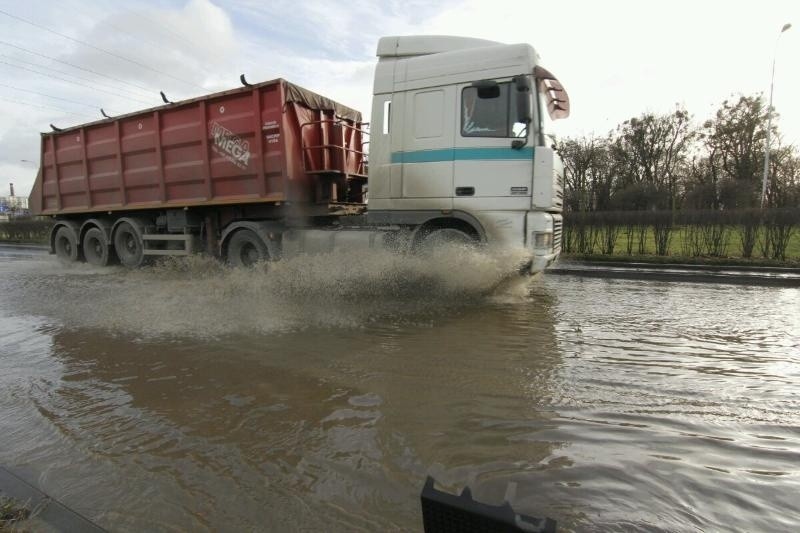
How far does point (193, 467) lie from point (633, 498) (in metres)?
2.21

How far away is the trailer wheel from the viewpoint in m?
11.0

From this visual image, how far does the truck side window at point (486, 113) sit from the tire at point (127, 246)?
7763mm

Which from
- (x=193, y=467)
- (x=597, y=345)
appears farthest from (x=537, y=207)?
(x=193, y=467)

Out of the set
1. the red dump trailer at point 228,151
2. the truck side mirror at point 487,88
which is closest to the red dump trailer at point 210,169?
the red dump trailer at point 228,151

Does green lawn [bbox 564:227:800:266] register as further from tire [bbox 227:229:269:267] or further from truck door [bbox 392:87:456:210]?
tire [bbox 227:229:269:267]

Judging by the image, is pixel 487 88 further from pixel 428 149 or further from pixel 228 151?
pixel 228 151

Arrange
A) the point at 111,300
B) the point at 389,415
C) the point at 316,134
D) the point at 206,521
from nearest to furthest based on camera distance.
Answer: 1. the point at 206,521
2. the point at 389,415
3. the point at 111,300
4. the point at 316,134

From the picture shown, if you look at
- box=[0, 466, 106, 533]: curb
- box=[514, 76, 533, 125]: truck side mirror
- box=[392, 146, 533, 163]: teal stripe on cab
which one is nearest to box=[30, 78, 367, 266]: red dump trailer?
box=[392, 146, 533, 163]: teal stripe on cab

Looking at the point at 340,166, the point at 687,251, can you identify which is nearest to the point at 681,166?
the point at 687,251

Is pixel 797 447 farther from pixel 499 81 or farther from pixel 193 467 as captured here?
pixel 499 81

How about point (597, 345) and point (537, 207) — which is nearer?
point (597, 345)

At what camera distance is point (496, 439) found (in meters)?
2.79

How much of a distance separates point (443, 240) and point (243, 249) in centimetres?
411

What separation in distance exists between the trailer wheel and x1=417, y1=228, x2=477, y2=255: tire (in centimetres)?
808
